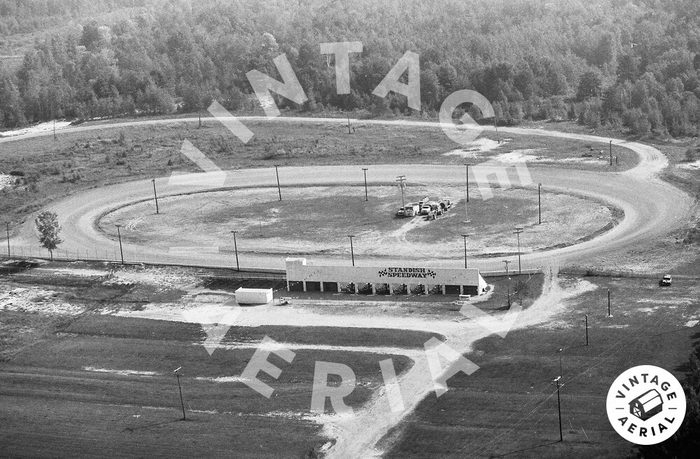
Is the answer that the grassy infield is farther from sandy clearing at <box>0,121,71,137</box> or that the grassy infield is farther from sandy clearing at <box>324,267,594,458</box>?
sandy clearing at <box>0,121,71,137</box>

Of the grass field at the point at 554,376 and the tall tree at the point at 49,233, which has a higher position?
the tall tree at the point at 49,233

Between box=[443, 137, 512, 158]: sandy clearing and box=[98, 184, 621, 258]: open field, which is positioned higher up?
box=[443, 137, 512, 158]: sandy clearing

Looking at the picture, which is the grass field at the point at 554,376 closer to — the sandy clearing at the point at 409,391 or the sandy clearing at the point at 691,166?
the sandy clearing at the point at 409,391

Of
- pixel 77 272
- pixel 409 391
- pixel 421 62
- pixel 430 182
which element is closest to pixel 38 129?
pixel 421 62

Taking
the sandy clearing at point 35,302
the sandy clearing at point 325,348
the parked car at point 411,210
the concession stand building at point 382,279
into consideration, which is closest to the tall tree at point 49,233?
the sandy clearing at point 35,302

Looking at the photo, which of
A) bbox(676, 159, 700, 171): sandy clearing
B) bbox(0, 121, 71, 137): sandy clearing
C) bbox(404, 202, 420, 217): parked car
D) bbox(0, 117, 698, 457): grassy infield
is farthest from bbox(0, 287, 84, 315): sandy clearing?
bbox(0, 121, 71, 137): sandy clearing

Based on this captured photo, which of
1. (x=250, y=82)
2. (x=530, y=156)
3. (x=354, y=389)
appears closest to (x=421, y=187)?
(x=530, y=156)
